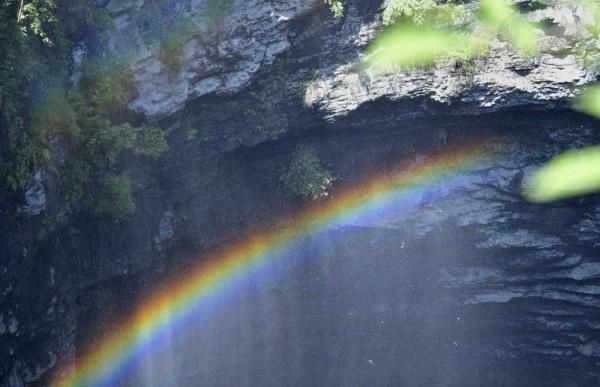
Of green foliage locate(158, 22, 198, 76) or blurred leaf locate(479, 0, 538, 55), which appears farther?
blurred leaf locate(479, 0, 538, 55)

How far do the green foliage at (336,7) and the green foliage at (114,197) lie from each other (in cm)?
552


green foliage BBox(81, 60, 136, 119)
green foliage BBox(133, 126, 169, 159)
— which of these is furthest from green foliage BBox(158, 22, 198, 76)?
green foliage BBox(133, 126, 169, 159)

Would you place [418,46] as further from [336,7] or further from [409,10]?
[336,7]

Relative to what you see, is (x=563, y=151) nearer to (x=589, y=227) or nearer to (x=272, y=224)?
(x=589, y=227)

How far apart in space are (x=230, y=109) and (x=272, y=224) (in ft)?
10.5

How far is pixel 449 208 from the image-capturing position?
13.2 meters

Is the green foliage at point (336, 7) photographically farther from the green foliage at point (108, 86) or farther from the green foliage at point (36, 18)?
the green foliage at point (36, 18)

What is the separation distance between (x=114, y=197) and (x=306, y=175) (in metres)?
4.40

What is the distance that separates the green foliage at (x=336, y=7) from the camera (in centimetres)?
1170

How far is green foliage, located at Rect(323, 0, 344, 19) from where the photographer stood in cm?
1170

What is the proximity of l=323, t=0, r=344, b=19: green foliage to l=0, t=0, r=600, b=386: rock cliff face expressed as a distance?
0.25 meters

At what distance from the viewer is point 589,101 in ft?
37.0

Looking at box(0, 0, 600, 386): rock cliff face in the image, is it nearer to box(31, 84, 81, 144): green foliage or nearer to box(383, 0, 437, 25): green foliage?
box(383, 0, 437, 25): green foliage

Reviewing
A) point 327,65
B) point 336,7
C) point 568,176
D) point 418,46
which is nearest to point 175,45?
point 327,65
